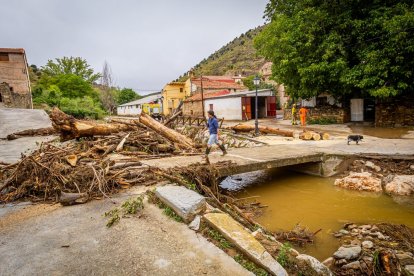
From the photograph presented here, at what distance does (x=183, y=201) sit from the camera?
3.95 metres

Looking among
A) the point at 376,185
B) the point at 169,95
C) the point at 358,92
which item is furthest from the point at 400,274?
the point at 169,95

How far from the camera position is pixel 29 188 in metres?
5.17

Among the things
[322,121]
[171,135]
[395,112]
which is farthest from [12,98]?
[395,112]

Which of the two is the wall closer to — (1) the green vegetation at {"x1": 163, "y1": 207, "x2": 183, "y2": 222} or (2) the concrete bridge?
(2) the concrete bridge

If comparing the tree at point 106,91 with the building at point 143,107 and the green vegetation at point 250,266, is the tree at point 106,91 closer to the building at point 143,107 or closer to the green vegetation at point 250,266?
the building at point 143,107

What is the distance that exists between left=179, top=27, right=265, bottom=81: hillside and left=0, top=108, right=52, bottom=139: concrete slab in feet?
176

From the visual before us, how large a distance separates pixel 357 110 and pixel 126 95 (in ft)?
191

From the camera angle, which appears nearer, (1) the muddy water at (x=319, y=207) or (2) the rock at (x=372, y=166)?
(1) the muddy water at (x=319, y=207)

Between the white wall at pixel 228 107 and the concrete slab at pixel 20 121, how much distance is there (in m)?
16.9

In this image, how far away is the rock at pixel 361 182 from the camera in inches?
287

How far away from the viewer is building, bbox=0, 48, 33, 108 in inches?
1148

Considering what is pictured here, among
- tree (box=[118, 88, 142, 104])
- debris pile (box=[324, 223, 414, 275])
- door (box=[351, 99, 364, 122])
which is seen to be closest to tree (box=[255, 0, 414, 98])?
door (box=[351, 99, 364, 122])

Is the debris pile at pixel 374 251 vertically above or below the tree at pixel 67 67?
below

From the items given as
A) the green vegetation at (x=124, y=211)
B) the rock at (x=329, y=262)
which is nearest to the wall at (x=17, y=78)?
the green vegetation at (x=124, y=211)
